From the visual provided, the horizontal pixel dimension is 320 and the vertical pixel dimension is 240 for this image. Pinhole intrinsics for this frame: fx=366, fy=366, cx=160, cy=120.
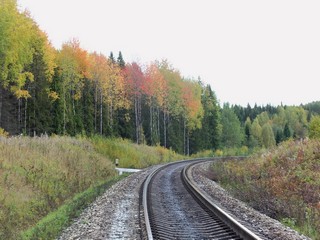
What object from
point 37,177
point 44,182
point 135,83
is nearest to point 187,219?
point 44,182

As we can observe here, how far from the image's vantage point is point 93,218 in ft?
32.5

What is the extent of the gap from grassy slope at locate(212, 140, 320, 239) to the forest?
16.2 meters

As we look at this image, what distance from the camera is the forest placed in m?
31.6

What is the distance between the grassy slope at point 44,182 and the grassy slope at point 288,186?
19.4 feet

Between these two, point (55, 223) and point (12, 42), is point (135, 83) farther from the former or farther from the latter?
point (55, 223)

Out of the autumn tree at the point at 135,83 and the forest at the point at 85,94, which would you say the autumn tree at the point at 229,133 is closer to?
the forest at the point at 85,94

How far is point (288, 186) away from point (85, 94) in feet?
148

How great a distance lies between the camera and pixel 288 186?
13305mm

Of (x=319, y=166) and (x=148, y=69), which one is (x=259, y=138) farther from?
(x=319, y=166)

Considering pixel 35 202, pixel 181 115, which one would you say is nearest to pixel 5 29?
pixel 35 202

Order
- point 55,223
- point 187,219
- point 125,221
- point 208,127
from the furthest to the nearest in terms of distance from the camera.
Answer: point 208,127 < point 55,223 < point 187,219 < point 125,221

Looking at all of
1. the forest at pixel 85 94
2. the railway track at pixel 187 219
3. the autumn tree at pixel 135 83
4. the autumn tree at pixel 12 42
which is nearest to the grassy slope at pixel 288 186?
the railway track at pixel 187 219

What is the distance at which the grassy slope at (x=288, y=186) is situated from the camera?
962 centimetres

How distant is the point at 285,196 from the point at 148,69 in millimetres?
47043
